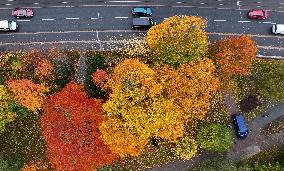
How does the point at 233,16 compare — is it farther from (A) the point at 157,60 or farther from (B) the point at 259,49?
(A) the point at 157,60

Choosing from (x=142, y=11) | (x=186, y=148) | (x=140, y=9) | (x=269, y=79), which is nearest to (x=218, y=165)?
(x=186, y=148)

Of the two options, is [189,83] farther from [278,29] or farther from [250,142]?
[278,29]

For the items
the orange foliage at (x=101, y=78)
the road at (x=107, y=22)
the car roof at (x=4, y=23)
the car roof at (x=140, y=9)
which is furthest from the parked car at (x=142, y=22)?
the car roof at (x=4, y=23)

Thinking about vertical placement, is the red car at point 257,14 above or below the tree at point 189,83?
above

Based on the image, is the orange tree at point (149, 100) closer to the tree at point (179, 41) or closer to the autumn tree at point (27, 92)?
the tree at point (179, 41)

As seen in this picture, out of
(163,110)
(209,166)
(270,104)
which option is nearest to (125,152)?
(163,110)

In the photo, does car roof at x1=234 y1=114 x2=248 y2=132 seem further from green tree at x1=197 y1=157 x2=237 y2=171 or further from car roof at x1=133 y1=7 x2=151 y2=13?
car roof at x1=133 y1=7 x2=151 y2=13

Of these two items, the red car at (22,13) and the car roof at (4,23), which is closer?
the car roof at (4,23)
